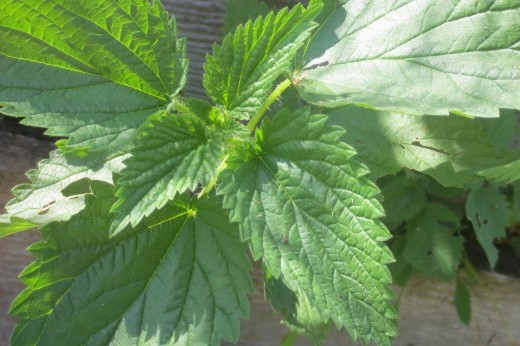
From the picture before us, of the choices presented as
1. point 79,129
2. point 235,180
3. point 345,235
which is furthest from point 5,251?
point 345,235

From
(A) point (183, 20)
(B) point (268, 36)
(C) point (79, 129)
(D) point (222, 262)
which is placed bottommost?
(D) point (222, 262)

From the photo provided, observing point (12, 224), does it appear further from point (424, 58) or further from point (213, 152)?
point (424, 58)

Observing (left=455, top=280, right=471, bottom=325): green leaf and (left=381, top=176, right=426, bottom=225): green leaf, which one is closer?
(left=381, top=176, right=426, bottom=225): green leaf

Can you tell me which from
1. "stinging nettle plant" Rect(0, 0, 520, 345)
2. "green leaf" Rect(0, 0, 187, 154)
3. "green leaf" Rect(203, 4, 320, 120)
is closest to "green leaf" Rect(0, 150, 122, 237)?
"stinging nettle plant" Rect(0, 0, 520, 345)

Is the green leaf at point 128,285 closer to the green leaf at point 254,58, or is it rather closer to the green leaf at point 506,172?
the green leaf at point 254,58

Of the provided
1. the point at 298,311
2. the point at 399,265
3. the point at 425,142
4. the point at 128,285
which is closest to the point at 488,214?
the point at 399,265

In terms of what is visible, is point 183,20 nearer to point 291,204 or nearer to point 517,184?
point 291,204

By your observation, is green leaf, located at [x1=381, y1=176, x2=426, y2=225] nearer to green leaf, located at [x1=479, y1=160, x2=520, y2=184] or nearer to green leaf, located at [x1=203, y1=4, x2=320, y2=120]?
green leaf, located at [x1=479, y1=160, x2=520, y2=184]
